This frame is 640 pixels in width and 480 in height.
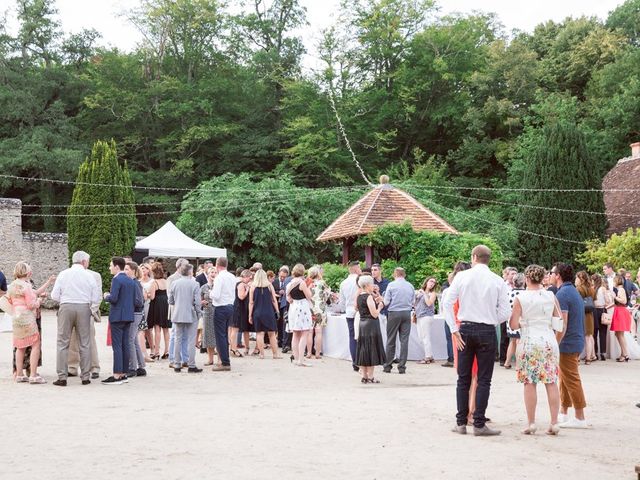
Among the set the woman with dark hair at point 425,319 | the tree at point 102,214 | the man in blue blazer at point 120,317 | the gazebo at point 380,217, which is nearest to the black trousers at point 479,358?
the man in blue blazer at point 120,317

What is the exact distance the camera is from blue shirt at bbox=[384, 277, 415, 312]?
13.7m

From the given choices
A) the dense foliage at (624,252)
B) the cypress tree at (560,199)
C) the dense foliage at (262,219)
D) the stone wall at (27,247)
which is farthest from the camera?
the stone wall at (27,247)

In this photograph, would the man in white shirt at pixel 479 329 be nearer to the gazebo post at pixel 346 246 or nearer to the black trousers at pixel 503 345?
the black trousers at pixel 503 345

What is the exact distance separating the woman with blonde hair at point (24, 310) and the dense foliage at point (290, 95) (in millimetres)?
30047

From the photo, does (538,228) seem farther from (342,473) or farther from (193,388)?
(342,473)

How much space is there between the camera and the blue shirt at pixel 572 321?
8664 mm

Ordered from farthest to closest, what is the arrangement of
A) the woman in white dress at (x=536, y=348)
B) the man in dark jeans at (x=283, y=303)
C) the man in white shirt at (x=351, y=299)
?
the man in dark jeans at (x=283, y=303) → the man in white shirt at (x=351, y=299) → the woman in white dress at (x=536, y=348)

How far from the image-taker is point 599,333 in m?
17.1

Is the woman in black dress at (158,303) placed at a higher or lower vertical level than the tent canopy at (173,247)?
lower

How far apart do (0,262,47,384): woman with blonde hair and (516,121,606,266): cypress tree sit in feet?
85.6

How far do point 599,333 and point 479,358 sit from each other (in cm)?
997

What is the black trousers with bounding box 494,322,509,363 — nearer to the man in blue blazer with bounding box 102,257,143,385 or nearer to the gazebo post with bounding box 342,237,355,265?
the man in blue blazer with bounding box 102,257,143,385

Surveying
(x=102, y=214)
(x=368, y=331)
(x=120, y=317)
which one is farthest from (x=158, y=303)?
(x=102, y=214)

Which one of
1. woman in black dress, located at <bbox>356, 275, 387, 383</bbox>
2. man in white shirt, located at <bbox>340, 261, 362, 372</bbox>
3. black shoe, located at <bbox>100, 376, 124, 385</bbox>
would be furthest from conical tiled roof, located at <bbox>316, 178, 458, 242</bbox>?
black shoe, located at <bbox>100, 376, 124, 385</bbox>
